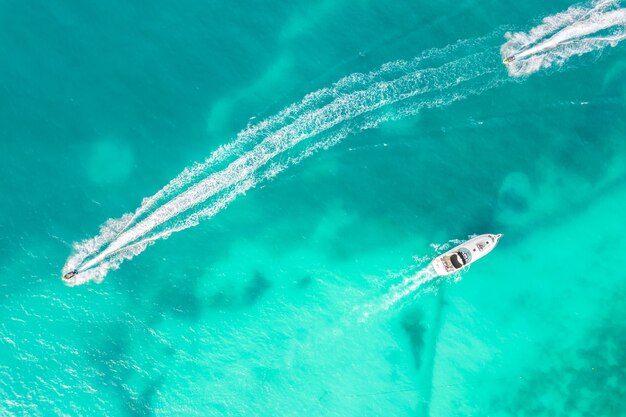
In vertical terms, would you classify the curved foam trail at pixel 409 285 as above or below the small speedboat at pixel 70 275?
below

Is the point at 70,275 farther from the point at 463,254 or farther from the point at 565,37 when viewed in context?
the point at 565,37

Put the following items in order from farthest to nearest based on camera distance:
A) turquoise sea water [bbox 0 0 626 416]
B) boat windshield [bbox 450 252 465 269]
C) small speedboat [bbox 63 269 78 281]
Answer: turquoise sea water [bbox 0 0 626 416]
small speedboat [bbox 63 269 78 281]
boat windshield [bbox 450 252 465 269]

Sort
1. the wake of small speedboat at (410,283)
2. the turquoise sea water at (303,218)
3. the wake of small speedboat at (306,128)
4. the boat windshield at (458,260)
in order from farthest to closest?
the wake of small speedboat at (410,283) → the wake of small speedboat at (306,128) → the turquoise sea water at (303,218) → the boat windshield at (458,260)

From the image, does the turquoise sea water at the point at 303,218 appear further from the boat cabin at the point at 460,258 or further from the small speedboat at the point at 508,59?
the boat cabin at the point at 460,258

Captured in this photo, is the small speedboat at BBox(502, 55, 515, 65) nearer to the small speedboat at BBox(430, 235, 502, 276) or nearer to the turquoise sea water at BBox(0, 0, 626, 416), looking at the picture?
the turquoise sea water at BBox(0, 0, 626, 416)

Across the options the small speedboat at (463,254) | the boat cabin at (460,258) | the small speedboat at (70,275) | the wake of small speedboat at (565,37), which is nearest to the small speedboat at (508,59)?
the wake of small speedboat at (565,37)

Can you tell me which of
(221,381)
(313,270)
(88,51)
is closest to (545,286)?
(313,270)

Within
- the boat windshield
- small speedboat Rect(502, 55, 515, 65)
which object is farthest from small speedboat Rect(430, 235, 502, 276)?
small speedboat Rect(502, 55, 515, 65)

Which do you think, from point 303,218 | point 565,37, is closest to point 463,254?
point 303,218
